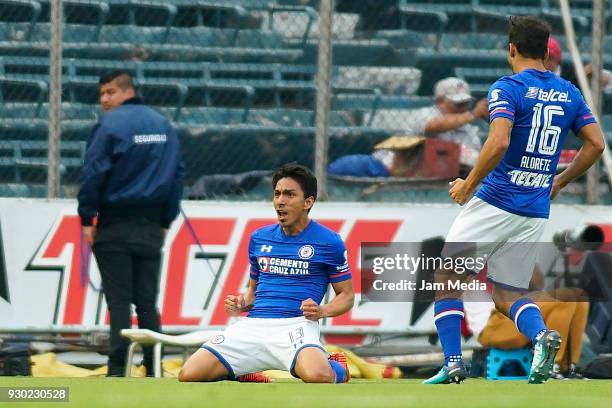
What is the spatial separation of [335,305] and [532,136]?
1377 mm

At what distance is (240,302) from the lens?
805 centimetres

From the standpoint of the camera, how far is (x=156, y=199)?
9781 mm

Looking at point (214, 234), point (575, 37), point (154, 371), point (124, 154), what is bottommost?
point (154, 371)

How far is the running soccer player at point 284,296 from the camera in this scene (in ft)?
26.3

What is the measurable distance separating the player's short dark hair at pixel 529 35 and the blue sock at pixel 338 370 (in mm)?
1955

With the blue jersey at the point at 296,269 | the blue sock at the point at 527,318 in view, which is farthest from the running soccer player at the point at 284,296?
the blue sock at the point at 527,318

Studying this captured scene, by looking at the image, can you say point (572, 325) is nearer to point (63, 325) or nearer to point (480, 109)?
point (480, 109)

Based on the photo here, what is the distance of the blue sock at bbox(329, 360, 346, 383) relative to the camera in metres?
8.07

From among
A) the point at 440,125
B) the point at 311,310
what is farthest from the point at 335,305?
the point at 440,125

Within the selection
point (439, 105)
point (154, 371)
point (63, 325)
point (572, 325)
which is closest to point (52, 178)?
point (63, 325)

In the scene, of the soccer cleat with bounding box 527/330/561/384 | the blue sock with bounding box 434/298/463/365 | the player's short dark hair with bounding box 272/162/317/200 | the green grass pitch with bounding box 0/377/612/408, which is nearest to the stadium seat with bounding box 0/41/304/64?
the player's short dark hair with bounding box 272/162/317/200

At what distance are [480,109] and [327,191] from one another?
134 centimetres

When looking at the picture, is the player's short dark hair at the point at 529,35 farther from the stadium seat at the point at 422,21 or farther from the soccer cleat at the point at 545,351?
the stadium seat at the point at 422,21

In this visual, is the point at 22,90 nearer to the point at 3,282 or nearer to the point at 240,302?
the point at 3,282
